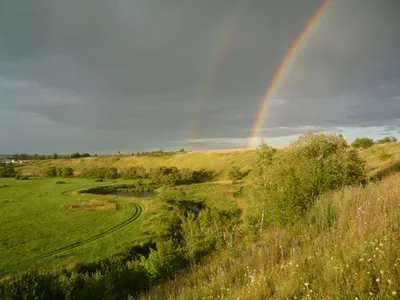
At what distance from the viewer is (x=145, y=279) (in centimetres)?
1808

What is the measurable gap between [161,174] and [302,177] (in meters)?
96.7

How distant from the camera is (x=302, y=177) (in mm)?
18656

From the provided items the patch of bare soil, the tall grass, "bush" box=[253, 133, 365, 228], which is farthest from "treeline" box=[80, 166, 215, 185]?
the tall grass

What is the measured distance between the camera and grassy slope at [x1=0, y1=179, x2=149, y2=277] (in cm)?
3034

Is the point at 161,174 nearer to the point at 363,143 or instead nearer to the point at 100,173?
the point at 100,173

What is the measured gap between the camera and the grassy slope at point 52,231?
1195 inches

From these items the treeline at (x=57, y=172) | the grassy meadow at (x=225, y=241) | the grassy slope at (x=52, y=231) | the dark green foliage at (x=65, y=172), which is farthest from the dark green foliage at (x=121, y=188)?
the treeline at (x=57, y=172)

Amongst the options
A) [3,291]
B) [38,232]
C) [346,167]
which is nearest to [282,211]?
[346,167]

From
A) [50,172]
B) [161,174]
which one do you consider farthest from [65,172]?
[161,174]

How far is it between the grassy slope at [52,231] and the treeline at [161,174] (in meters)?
40.6

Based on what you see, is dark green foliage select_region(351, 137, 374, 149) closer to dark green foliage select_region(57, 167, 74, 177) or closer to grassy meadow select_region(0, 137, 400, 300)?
grassy meadow select_region(0, 137, 400, 300)

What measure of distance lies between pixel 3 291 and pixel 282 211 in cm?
1365

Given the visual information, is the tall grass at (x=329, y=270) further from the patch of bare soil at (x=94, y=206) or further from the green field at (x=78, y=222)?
the patch of bare soil at (x=94, y=206)

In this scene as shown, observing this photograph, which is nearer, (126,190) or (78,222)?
(78,222)
